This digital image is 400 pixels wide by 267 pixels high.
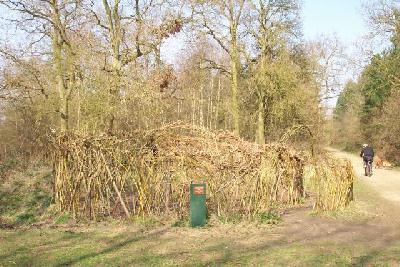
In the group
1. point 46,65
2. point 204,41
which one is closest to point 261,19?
point 204,41

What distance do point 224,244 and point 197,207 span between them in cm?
183

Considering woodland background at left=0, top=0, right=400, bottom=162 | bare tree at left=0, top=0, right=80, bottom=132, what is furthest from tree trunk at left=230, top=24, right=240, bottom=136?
bare tree at left=0, top=0, right=80, bottom=132

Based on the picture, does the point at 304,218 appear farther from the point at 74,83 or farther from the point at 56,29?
the point at 56,29

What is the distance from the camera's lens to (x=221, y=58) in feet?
108

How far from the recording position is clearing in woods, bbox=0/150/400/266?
738cm

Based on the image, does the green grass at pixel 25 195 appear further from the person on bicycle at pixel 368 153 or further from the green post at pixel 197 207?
the person on bicycle at pixel 368 153

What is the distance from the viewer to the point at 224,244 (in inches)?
340

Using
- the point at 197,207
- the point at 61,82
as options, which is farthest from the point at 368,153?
the point at 61,82

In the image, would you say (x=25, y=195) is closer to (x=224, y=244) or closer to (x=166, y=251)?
(x=166, y=251)

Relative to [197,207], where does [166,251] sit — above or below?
below

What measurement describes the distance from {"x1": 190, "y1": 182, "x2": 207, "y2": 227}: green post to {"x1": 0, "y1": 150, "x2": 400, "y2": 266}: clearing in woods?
277 millimetres

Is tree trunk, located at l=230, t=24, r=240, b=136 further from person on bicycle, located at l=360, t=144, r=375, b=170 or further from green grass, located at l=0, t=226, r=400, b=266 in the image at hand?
green grass, located at l=0, t=226, r=400, b=266

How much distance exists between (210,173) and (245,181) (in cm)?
91

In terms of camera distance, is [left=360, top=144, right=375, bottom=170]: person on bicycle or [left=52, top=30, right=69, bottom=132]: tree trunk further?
[left=360, top=144, right=375, bottom=170]: person on bicycle
